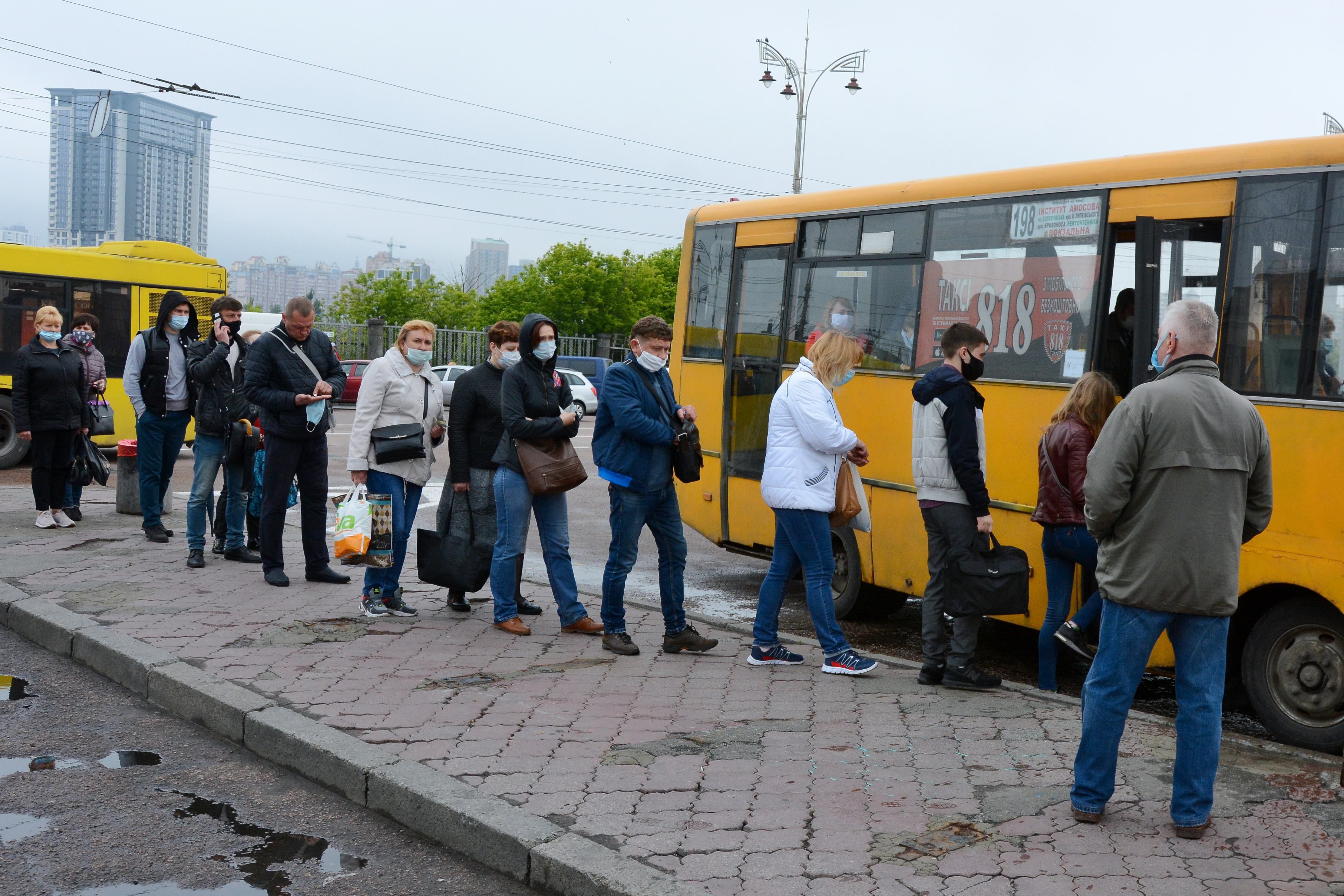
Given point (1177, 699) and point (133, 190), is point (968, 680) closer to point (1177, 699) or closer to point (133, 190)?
point (1177, 699)

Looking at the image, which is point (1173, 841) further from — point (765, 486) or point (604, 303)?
point (604, 303)

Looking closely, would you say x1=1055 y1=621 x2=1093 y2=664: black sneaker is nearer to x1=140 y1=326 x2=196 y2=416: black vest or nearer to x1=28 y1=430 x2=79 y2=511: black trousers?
x1=140 y1=326 x2=196 y2=416: black vest

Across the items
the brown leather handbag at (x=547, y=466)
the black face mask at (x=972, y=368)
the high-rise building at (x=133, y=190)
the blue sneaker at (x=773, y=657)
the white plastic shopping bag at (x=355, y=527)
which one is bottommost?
the blue sneaker at (x=773, y=657)

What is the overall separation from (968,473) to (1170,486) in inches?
75.3

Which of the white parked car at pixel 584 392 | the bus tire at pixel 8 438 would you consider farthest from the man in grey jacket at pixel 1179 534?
the white parked car at pixel 584 392

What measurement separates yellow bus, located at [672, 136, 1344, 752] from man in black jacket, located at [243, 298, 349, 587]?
2867 millimetres

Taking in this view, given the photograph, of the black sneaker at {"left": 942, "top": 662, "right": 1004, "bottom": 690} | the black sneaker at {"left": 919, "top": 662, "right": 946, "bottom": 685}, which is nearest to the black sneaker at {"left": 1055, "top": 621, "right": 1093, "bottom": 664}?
the black sneaker at {"left": 942, "top": 662, "right": 1004, "bottom": 690}

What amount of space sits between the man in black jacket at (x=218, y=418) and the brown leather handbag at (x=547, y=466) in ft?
9.64

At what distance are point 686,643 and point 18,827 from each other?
350cm

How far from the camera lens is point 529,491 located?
7.07m

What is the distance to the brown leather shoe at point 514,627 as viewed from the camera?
23.5ft

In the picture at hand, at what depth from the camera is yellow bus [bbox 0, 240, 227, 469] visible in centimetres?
1603

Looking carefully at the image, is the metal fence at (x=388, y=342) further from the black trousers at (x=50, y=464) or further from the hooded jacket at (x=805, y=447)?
the hooded jacket at (x=805, y=447)

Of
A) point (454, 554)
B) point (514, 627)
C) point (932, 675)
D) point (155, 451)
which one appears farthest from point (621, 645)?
point (155, 451)
